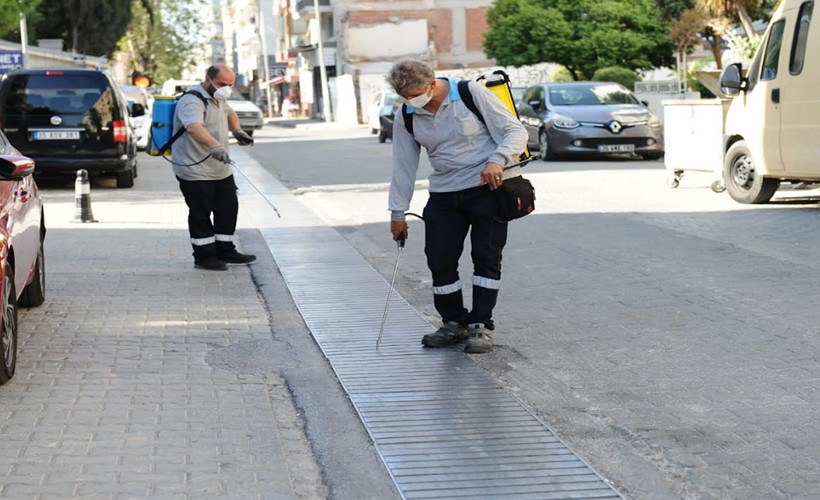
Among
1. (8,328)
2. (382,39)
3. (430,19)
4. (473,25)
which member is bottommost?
(8,328)

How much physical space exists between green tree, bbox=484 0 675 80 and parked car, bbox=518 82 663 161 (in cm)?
1663

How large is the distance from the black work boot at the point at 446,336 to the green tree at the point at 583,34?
1360 inches

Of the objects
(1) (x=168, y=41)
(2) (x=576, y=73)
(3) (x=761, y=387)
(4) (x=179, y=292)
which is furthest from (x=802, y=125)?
(1) (x=168, y=41)

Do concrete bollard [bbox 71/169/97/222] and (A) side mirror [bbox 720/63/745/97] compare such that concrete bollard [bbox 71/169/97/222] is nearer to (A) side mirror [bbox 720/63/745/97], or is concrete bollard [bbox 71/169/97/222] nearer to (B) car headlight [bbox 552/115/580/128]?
(A) side mirror [bbox 720/63/745/97]

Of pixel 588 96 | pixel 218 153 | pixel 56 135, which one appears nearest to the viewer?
pixel 218 153

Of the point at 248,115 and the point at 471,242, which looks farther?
the point at 248,115

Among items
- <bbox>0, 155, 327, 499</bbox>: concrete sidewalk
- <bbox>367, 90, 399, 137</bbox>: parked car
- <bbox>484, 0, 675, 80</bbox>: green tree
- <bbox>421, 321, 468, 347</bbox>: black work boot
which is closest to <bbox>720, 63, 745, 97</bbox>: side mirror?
<bbox>0, 155, 327, 499</bbox>: concrete sidewalk

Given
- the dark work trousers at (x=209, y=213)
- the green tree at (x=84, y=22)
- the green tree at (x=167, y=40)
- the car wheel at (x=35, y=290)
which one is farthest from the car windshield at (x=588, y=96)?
the green tree at (x=167, y=40)

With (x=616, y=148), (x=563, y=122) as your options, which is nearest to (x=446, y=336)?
(x=616, y=148)

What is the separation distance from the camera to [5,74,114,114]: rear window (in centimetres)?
1952

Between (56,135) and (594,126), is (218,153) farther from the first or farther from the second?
(594,126)

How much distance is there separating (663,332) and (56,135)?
45.0 feet

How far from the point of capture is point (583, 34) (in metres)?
43.2

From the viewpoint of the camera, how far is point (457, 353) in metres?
7.54
